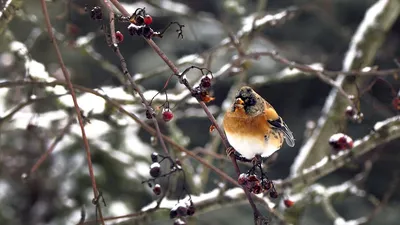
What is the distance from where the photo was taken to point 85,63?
6.35m

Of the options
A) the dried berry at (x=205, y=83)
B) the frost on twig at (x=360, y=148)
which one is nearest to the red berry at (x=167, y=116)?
the dried berry at (x=205, y=83)

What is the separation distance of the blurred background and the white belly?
0.23 meters

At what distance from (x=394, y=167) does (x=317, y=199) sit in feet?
12.2

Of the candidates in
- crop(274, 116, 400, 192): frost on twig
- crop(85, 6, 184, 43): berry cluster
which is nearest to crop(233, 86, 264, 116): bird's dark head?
crop(85, 6, 184, 43): berry cluster

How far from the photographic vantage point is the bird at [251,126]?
5.60 ft

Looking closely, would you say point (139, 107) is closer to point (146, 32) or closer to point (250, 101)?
point (250, 101)

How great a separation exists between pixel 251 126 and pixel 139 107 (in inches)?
37.7

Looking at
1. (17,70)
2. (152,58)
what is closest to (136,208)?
(17,70)

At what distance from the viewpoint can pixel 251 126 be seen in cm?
175

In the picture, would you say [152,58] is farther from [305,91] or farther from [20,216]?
[20,216]

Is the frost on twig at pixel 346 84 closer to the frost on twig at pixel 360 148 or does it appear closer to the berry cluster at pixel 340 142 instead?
the frost on twig at pixel 360 148

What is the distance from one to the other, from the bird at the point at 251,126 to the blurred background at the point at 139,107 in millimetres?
244

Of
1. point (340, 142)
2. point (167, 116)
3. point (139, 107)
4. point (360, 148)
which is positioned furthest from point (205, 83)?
point (139, 107)

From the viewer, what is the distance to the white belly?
66.9 inches
